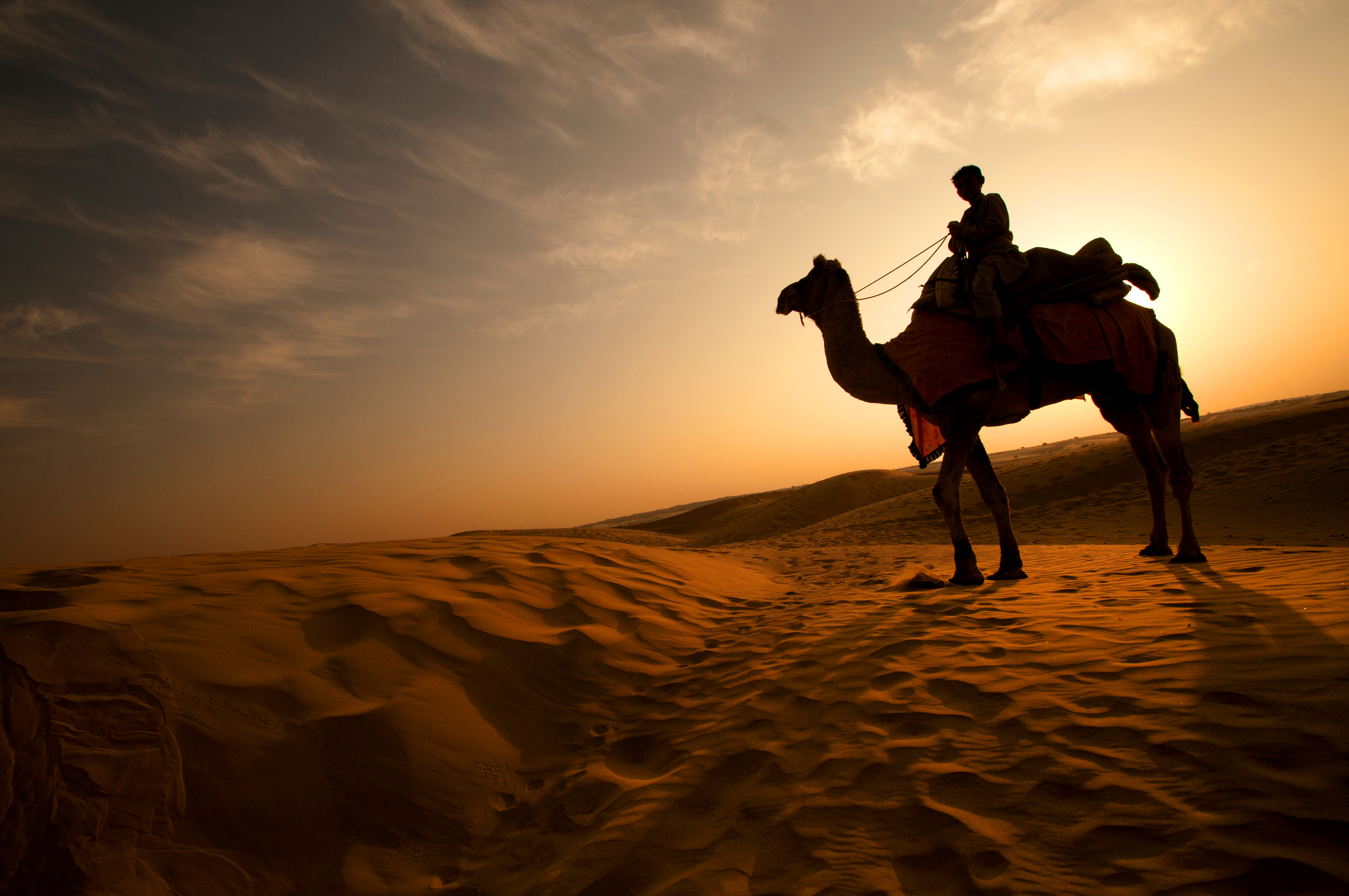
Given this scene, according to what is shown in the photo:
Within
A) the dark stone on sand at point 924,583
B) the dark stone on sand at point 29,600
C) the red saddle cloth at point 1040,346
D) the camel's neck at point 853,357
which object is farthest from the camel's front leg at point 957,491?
the dark stone on sand at point 29,600

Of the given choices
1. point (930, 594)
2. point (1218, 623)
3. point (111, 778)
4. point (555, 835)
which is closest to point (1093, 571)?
point (930, 594)

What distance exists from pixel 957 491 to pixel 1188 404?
328cm

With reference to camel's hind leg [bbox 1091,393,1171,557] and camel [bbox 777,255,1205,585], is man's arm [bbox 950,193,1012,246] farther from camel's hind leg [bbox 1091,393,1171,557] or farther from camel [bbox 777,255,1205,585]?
camel's hind leg [bbox 1091,393,1171,557]

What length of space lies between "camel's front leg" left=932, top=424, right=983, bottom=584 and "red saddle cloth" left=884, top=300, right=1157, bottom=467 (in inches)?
14.1

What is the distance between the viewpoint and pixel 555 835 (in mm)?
2010

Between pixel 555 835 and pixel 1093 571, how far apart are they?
5.00 meters

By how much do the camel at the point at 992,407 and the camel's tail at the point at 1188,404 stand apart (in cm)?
1

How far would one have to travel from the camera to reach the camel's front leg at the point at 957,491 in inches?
196

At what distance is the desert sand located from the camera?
5.08 ft

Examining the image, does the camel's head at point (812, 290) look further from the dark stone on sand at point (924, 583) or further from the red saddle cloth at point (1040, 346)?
the dark stone on sand at point (924, 583)

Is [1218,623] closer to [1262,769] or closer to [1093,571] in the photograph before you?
[1262,769]

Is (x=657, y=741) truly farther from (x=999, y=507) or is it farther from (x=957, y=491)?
(x=999, y=507)

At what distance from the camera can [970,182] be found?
5.75 meters

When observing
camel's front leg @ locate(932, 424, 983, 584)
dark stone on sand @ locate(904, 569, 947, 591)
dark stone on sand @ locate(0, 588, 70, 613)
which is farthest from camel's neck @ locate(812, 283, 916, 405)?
dark stone on sand @ locate(0, 588, 70, 613)
